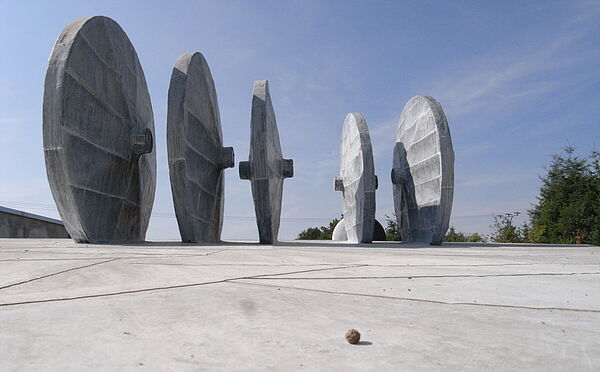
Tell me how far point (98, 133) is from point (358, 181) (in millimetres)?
8675

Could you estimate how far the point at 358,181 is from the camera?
17.2 meters

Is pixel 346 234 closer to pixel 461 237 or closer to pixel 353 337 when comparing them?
pixel 461 237

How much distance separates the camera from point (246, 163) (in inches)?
572

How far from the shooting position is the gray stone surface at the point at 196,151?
12609 millimetres

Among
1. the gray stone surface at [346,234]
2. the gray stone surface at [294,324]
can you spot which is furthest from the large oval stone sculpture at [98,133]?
the gray stone surface at [346,234]

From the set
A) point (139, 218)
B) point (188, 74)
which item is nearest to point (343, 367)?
point (188, 74)

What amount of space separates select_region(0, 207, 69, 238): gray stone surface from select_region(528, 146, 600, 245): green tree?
76.7 ft

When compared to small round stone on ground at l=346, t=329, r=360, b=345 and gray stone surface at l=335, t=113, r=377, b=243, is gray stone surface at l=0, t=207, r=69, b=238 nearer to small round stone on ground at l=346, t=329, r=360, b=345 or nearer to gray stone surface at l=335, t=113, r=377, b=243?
gray stone surface at l=335, t=113, r=377, b=243

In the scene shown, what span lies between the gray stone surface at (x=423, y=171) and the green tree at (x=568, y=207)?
686cm

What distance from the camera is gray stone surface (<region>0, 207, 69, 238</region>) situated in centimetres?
2102

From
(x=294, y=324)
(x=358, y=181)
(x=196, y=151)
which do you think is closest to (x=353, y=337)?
(x=294, y=324)

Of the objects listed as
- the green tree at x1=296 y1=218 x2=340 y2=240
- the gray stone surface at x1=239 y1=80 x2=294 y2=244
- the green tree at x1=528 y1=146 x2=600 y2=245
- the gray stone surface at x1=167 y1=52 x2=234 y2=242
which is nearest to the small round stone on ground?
the gray stone surface at x1=167 y1=52 x2=234 y2=242

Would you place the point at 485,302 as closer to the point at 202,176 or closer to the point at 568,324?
the point at 568,324

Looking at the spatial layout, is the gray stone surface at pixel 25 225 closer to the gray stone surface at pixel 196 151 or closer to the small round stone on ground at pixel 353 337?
the gray stone surface at pixel 196 151
